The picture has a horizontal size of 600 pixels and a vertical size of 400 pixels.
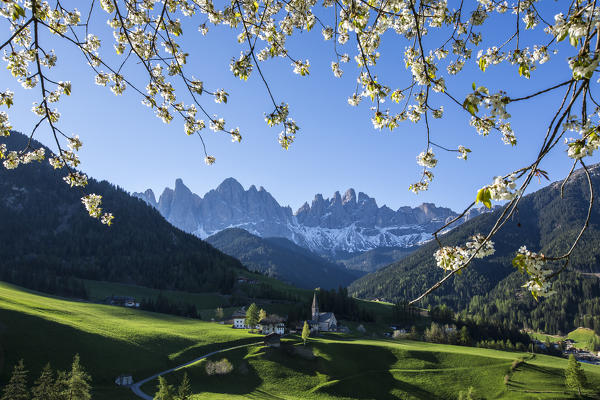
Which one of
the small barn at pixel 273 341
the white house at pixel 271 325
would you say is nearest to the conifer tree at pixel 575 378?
the small barn at pixel 273 341

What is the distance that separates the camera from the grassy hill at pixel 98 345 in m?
38.6

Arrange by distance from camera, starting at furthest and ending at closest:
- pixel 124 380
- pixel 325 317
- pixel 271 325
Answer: pixel 325 317 < pixel 271 325 < pixel 124 380

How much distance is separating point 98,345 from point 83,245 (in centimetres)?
12329

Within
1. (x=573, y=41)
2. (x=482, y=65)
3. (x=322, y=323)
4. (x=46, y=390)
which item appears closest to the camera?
(x=573, y=41)

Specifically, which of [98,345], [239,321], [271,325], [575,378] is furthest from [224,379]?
[575,378]

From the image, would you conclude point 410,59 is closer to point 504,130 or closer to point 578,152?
point 504,130

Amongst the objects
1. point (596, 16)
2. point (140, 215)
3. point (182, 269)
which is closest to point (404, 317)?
point (182, 269)

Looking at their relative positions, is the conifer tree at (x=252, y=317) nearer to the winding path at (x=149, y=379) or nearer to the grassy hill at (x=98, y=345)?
the grassy hill at (x=98, y=345)

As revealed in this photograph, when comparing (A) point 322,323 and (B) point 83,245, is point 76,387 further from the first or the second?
(B) point 83,245

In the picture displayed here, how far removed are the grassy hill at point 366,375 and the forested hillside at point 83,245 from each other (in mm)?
74685

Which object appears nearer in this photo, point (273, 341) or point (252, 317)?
point (273, 341)

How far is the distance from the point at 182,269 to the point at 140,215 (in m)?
61.2

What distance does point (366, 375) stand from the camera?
47156 mm

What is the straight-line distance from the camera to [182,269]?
143 meters
